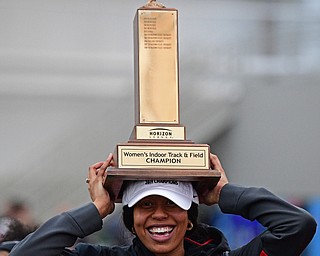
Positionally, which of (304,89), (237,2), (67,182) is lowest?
(67,182)

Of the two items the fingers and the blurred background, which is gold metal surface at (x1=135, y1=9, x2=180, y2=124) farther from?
the blurred background

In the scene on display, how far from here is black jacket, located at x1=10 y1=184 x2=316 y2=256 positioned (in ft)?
11.2

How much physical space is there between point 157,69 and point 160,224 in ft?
1.51

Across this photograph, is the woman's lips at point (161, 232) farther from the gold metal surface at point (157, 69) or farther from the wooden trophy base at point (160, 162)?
the gold metal surface at point (157, 69)

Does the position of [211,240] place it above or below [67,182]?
above

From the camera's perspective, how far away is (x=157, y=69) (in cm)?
346

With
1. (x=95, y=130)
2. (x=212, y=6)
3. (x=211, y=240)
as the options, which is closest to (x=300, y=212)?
(x=211, y=240)

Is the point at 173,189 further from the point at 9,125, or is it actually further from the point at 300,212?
the point at 9,125

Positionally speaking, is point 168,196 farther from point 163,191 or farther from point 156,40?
point 156,40

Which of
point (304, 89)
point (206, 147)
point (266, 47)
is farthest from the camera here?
point (266, 47)

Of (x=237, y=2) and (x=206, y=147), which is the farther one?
(x=237, y=2)

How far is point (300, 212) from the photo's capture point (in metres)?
3.41

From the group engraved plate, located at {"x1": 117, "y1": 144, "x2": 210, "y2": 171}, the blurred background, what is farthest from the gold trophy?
the blurred background

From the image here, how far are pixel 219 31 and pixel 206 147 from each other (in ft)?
19.0
